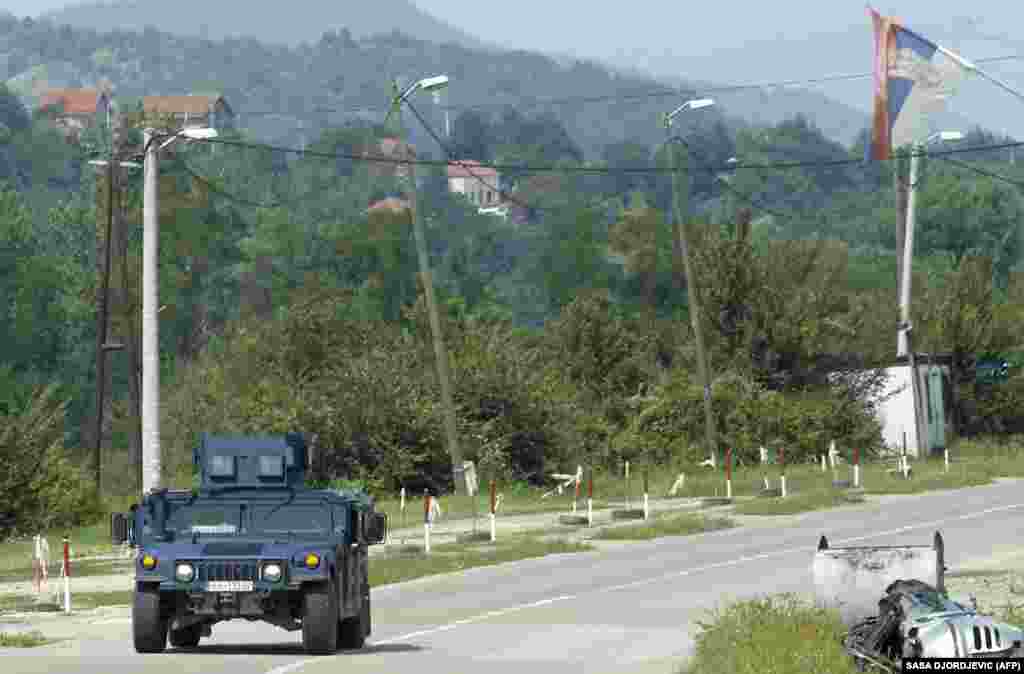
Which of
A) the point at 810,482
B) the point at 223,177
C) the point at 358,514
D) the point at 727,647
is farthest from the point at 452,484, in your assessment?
the point at 223,177

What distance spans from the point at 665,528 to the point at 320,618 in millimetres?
23888

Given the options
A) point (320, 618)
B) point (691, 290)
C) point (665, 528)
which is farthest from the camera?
point (691, 290)

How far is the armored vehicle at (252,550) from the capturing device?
21.0 metres

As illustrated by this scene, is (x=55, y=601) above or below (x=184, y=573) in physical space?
below

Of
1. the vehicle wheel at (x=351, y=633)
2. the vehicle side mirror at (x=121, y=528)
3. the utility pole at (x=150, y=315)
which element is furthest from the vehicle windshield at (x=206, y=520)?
the utility pole at (x=150, y=315)

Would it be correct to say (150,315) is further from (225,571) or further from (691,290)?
(691,290)

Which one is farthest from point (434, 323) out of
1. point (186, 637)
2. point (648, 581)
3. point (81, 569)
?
point (186, 637)

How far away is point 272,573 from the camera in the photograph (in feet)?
68.8

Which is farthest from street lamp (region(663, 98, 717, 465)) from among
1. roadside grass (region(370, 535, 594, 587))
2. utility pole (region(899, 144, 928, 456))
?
roadside grass (region(370, 535, 594, 587))

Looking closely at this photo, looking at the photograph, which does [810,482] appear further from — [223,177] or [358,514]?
[223,177]

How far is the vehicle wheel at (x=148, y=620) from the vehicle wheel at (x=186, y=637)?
745mm

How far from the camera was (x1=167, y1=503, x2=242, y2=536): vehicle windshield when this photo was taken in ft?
73.3

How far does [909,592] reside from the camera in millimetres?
16469

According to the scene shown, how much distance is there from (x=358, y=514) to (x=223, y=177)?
169 meters
